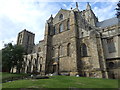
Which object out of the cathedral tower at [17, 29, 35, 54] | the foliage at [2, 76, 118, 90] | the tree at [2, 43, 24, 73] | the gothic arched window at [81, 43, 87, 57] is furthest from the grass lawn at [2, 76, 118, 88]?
the cathedral tower at [17, 29, 35, 54]

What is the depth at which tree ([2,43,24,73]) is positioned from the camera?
29792 millimetres

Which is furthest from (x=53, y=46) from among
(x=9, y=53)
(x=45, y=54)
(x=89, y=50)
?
(x=9, y=53)

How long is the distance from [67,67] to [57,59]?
4.00 metres

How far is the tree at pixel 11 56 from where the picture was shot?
97.7ft

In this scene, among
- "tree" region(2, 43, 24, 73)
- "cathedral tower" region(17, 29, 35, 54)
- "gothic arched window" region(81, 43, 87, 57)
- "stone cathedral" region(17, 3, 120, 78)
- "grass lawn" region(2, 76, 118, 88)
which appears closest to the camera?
"grass lawn" region(2, 76, 118, 88)

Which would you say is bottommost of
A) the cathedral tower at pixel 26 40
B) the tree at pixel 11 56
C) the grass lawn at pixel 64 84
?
the grass lawn at pixel 64 84

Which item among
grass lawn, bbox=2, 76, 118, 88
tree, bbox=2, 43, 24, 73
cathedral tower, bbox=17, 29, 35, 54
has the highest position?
cathedral tower, bbox=17, 29, 35, 54

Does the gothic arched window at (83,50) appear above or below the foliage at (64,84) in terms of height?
above

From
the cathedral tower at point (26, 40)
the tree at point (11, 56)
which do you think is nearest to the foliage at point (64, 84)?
the tree at point (11, 56)

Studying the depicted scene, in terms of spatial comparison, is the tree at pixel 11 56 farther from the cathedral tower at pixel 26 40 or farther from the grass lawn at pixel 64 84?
the cathedral tower at pixel 26 40

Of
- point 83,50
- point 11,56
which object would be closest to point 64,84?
point 83,50

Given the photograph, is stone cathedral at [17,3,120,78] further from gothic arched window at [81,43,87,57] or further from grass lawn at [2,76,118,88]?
grass lawn at [2,76,118,88]

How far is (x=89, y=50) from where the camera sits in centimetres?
2272

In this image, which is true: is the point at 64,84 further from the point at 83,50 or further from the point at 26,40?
the point at 26,40
